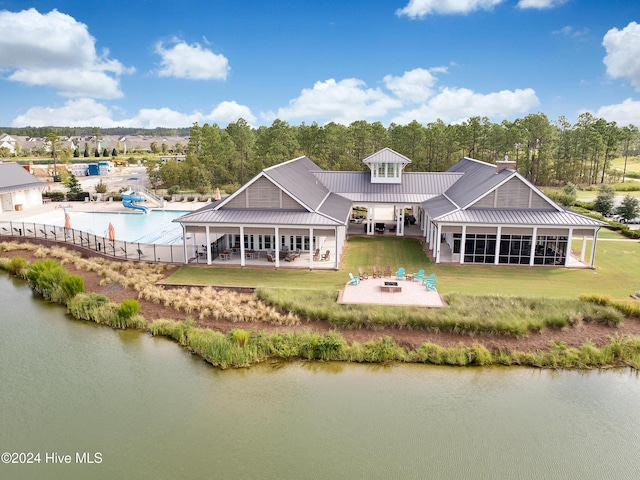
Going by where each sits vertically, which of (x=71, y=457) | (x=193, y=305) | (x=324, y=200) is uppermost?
(x=324, y=200)

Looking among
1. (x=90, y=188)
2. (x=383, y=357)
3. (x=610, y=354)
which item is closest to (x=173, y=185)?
(x=90, y=188)

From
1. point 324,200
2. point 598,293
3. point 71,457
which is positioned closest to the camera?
point 71,457

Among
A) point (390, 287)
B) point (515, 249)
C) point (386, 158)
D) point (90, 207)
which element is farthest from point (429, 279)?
point (90, 207)

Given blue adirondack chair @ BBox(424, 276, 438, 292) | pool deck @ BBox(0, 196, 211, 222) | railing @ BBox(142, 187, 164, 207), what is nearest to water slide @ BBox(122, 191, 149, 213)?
pool deck @ BBox(0, 196, 211, 222)

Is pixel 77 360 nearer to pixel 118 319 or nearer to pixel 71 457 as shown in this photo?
pixel 118 319

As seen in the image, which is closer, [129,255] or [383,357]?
[383,357]

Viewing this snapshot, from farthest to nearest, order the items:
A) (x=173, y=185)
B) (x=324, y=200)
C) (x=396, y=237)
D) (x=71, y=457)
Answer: (x=173, y=185) < (x=396, y=237) < (x=324, y=200) < (x=71, y=457)
